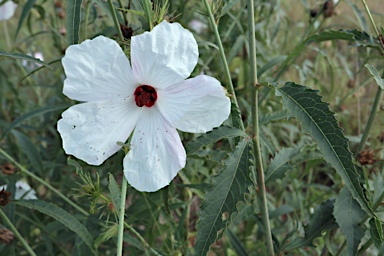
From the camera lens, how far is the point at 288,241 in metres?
1.19

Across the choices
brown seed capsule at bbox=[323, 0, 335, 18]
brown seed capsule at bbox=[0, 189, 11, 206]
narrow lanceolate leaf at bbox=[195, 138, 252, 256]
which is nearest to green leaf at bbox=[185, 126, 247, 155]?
narrow lanceolate leaf at bbox=[195, 138, 252, 256]

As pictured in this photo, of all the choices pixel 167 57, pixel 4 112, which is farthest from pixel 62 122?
pixel 4 112

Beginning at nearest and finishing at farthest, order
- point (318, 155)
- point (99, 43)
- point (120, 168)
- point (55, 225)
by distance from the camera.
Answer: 1. point (99, 43)
2. point (318, 155)
3. point (120, 168)
4. point (55, 225)

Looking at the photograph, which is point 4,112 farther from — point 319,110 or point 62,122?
point 319,110

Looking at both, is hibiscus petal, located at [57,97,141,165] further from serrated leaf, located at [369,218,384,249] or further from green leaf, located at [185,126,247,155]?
serrated leaf, located at [369,218,384,249]

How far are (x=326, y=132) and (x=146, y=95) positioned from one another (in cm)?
31

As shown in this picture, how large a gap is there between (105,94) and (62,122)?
8 centimetres

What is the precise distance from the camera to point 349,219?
3.42ft

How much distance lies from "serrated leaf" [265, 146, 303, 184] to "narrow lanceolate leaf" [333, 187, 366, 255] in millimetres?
131

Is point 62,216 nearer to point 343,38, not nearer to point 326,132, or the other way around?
point 326,132

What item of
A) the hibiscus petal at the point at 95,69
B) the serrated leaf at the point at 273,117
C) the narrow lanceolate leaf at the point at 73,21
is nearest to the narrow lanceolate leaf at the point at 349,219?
the serrated leaf at the point at 273,117

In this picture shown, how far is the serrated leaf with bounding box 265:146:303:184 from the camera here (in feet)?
3.58

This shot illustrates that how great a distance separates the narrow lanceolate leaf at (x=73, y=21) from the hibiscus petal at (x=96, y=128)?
4.7 inches

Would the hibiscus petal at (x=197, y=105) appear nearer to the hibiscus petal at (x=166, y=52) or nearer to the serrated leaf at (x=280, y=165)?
the hibiscus petal at (x=166, y=52)
